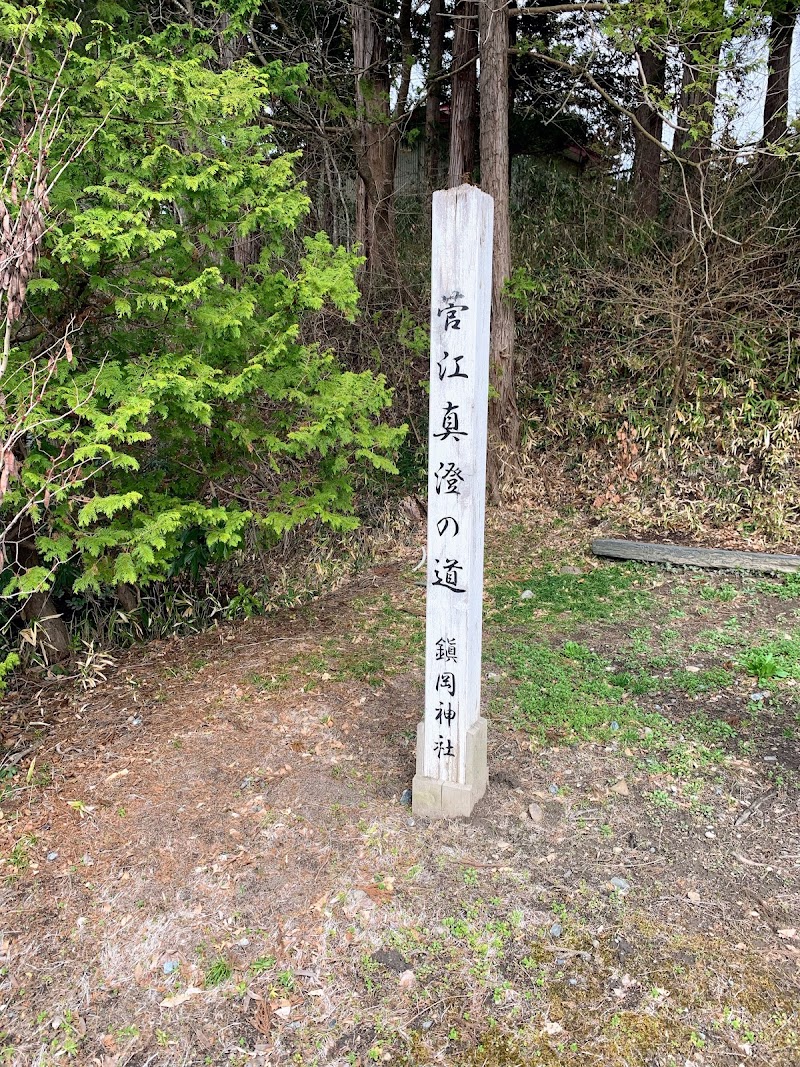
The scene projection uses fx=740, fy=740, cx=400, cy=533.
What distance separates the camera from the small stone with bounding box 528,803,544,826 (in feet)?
10.1

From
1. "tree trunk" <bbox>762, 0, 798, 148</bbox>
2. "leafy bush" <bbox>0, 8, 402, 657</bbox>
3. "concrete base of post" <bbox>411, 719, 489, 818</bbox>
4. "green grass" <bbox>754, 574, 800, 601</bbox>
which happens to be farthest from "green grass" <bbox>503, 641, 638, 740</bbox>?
"tree trunk" <bbox>762, 0, 798, 148</bbox>

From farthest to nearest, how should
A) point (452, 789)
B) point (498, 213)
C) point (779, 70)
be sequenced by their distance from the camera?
point (779, 70)
point (498, 213)
point (452, 789)

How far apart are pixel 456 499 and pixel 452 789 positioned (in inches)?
47.5

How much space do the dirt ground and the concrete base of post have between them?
72 mm

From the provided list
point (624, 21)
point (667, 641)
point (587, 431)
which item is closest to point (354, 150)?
point (624, 21)

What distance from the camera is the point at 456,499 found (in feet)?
9.10

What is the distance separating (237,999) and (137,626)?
328 cm

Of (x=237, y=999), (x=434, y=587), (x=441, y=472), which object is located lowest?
(x=237, y=999)

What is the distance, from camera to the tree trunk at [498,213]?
707cm

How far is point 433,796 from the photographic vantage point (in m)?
3.07

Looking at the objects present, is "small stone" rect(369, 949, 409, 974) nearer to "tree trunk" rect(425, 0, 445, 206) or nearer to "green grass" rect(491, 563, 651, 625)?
"green grass" rect(491, 563, 651, 625)

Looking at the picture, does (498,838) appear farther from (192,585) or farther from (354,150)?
(354,150)

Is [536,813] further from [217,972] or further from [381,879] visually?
[217,972]

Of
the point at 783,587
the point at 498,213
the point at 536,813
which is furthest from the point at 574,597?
the point at 498,213
